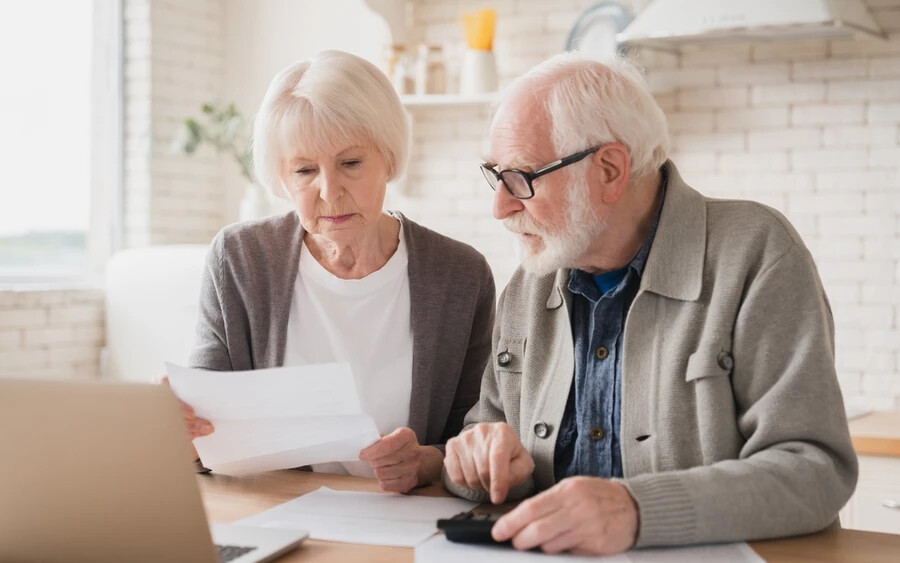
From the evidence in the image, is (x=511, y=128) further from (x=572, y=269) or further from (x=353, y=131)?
(x=353, y=131)

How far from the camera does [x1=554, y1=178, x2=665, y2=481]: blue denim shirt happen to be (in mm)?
1706

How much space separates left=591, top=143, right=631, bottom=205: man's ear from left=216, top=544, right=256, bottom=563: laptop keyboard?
811mm

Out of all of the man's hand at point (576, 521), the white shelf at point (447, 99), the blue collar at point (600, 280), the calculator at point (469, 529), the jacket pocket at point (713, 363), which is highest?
the white shelf at point (447, 99)

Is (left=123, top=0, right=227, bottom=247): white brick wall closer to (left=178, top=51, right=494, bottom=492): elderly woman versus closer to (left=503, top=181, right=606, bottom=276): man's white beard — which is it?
(left=178, top=51, right=494, bottom=492): elderly woman

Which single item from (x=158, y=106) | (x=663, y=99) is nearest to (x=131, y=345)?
(x=158, y=106)

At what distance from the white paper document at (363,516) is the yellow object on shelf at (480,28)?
2.75 metres

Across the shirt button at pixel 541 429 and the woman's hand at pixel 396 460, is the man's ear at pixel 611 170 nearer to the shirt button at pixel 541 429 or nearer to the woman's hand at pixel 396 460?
the shirt button at pixel 541 429

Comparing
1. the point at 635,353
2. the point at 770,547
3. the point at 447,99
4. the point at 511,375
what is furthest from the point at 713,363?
the point at 447,99

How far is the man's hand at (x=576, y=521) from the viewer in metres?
1.28

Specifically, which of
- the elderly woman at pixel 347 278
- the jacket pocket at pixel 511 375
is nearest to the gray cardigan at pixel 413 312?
the elderly woman at pixel 347 278

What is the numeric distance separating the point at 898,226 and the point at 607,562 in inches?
113

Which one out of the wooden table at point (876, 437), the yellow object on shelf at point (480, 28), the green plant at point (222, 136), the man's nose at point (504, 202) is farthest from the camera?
the green plant at point (222, 136)

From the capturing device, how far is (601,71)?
68.6 inches

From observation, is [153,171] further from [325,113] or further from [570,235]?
[570,235]
